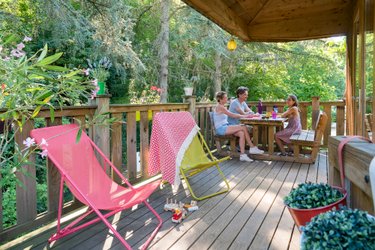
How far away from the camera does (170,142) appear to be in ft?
10.8

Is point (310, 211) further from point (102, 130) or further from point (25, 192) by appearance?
point (102, 130)

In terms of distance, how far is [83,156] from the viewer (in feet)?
8.46

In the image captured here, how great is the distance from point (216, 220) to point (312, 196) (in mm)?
1731

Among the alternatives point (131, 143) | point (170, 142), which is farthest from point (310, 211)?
point (131, 143)

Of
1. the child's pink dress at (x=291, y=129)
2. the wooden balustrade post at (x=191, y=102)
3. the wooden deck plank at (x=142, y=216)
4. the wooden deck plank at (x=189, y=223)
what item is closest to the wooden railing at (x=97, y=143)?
the wooden balustrade post at (x=191, y=102)

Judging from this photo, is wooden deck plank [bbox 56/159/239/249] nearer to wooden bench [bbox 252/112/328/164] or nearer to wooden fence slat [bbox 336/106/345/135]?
wooden bench [bbox 252/112/328/164]

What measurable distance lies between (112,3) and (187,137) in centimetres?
578

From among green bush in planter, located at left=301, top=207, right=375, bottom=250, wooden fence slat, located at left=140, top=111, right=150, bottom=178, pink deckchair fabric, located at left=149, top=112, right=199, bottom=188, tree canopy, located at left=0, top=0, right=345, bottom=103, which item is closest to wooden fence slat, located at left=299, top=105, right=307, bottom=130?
pink deckchair fabric, located at left=149, top=112, right=199, bottom=188

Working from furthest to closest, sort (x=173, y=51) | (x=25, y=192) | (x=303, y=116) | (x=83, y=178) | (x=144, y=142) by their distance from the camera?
(x=173, y=51)
(x=303, y=116)
(x=144, y=142)
(x=83, y=178)
(x=25, y=192)

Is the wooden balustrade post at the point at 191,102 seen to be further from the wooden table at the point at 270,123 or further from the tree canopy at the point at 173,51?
the tree canopy at the point at 173,51

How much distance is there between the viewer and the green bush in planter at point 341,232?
62 cm

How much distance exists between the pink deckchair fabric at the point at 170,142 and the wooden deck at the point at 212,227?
0.33 metres

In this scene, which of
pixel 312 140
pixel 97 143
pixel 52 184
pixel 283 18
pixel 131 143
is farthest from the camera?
pixel 312 140

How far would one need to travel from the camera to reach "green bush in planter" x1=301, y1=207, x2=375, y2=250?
2.03ft
